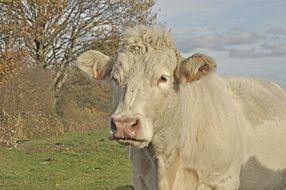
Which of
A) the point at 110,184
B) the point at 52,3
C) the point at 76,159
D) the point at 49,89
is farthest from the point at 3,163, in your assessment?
the point at 52,3

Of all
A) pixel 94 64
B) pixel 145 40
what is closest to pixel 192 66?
pixel 145 40

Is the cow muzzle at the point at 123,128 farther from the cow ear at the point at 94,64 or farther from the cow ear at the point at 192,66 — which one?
the cow ear at the point at 94,64

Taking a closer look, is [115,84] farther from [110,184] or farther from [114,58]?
[110,184]

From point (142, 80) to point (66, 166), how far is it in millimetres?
13318

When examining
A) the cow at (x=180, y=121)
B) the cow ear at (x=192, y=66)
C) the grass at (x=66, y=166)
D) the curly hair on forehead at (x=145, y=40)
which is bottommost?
the grass at (x=66, y=166)

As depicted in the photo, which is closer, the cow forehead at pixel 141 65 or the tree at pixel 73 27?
the cow forehead at pixel 141 65

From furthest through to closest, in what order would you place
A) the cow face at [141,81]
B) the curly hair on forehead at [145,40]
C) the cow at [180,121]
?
the curly hair on forehead at [145,40]
the cow at [180,121]
the cow face at [141,81]

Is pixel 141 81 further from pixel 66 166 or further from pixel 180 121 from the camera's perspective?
pixel 66 166

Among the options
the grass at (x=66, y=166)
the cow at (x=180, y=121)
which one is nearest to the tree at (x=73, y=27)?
the grass at (x=66, y=166)

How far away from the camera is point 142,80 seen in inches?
250

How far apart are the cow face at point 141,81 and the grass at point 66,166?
24.9 feet

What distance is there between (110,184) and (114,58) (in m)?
8.86

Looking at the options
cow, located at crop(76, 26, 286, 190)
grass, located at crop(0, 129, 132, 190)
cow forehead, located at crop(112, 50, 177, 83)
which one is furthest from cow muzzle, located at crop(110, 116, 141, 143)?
grass, located at crop(0, 129, 132, 190)

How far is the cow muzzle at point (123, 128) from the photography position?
5949mm
